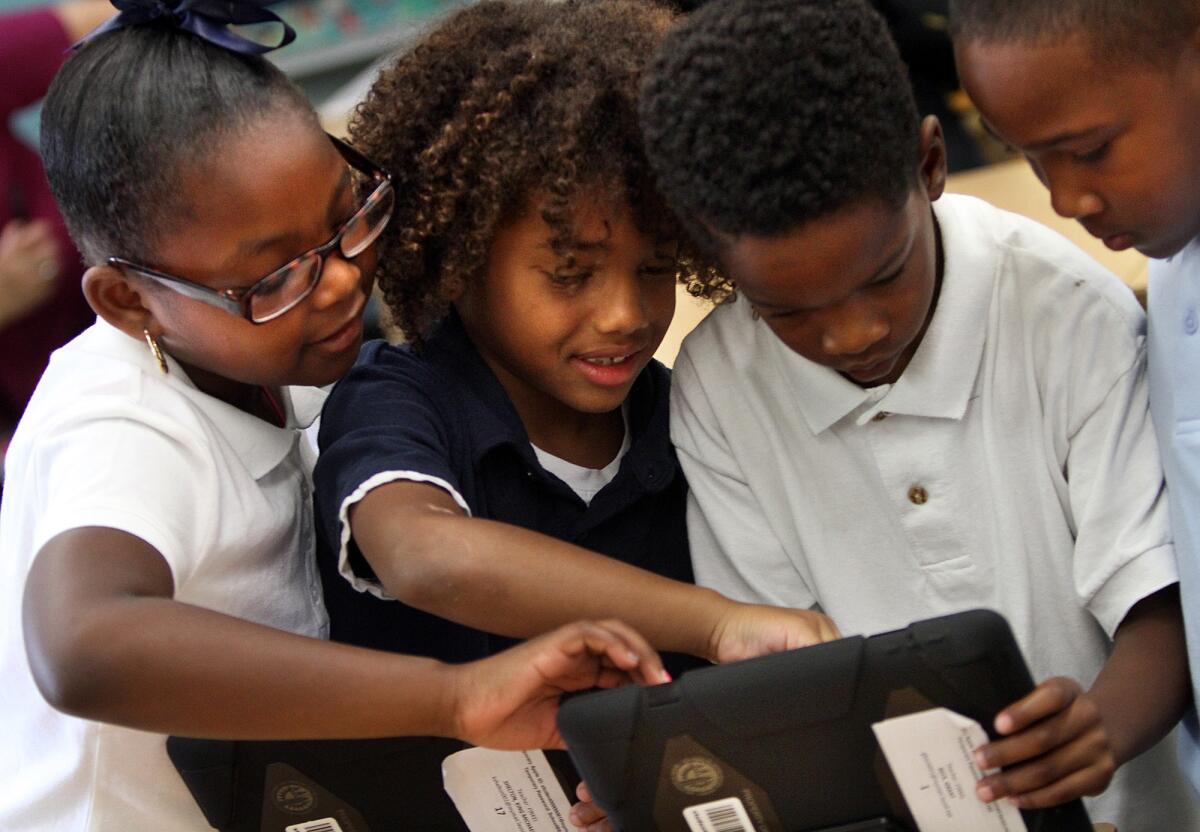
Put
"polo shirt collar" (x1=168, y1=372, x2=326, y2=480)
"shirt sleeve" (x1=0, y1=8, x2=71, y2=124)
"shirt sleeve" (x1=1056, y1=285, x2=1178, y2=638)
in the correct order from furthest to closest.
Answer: "shirt sleeve" (x1=0, y1=8, x2=71, y2=124)
"polo shirt collar" (x1=168, y1=372, x2=326, y2=480)
"shirt sleeve" (x1=1056, y1=285, x2=1178, y2=638)

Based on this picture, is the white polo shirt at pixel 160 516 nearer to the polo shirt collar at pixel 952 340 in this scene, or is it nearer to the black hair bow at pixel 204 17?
the black hair bow at pixel 204 17

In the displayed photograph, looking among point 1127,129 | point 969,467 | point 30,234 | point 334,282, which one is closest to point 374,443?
point 334,282

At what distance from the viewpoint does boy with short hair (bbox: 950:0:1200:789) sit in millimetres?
875

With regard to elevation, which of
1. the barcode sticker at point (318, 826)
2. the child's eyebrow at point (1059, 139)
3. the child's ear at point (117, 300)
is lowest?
the barcode sticker at point (318, 826)

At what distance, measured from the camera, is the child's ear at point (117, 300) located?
103cm

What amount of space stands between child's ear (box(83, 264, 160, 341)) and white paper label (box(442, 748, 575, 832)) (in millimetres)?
410

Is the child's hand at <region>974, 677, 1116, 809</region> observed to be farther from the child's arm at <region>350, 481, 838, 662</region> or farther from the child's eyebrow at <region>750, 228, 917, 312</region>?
the child's eyebrow at <region>750, 228, 917, 312</region>

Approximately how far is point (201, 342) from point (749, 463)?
43cm

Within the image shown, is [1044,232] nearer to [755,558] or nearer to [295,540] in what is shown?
[755,558]

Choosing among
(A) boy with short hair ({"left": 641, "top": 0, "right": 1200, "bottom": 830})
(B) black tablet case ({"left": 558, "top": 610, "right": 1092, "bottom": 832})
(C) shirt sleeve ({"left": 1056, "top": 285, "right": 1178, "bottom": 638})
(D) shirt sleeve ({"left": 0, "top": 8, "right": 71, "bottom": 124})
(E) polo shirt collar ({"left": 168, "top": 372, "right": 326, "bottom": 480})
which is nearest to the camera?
(B) black tablet case ({"left": 558, "top": 610, "right": 1092, "bottom": 832})

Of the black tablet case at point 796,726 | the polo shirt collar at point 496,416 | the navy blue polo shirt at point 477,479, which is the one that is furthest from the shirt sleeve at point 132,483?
the black tablet case at point 796,726

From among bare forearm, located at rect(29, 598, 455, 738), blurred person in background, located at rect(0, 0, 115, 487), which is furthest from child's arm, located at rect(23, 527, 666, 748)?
blurred person in background, located at rect(0, 0, 115, 487)

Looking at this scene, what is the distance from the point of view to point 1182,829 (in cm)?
111

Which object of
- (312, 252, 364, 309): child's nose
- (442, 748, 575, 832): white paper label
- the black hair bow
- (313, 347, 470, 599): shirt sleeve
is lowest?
(442, 748, 575, 832): white paper label
